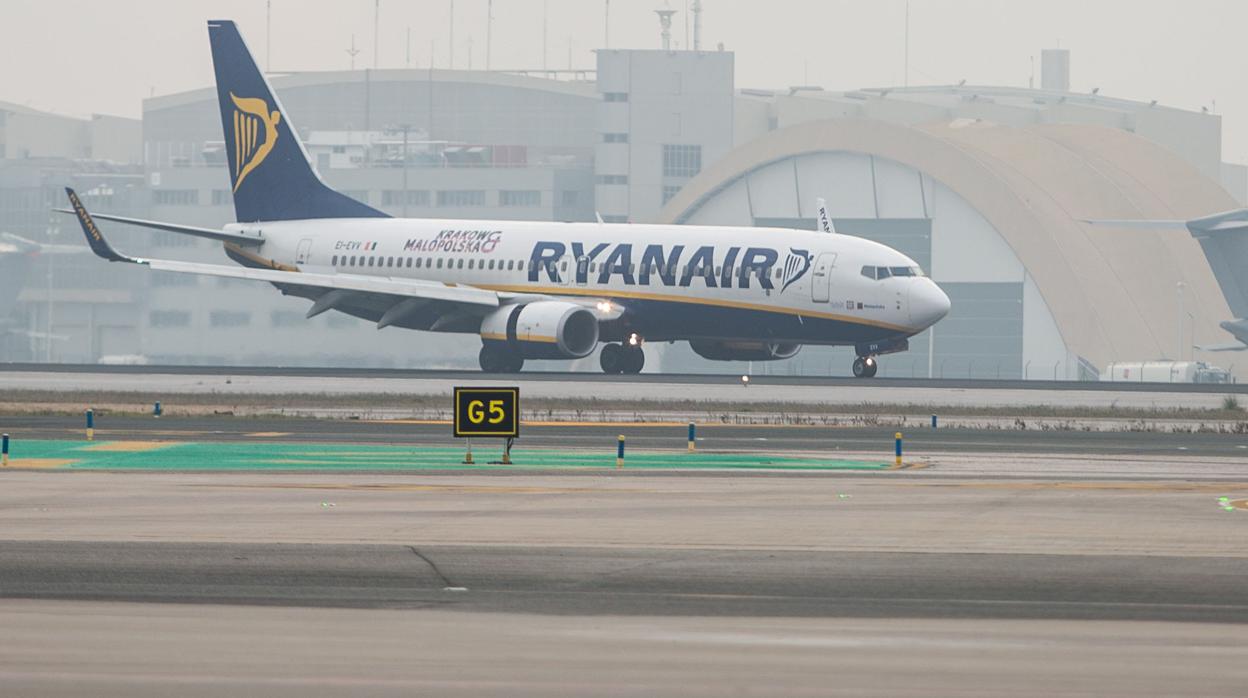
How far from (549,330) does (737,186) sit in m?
58.7

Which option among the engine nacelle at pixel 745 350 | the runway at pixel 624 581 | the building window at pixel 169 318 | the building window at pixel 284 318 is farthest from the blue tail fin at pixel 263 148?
the building window at pixel 169 318

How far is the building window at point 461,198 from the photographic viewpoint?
156500 millimetres

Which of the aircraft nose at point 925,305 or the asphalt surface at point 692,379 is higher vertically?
the aircraft nose at point 925,305

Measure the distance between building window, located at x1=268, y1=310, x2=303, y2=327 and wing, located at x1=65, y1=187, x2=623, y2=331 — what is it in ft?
212

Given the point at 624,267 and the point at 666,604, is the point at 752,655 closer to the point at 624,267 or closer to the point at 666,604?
the point at 666,604

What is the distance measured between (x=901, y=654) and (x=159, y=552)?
29.3 feet

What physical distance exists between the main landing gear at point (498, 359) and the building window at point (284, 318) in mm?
67988

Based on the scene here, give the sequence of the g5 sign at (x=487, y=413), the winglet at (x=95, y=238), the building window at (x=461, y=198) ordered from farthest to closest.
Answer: the building window at (x=461, y=198), the winglet at (x=95, y=238), the g5 sign at (x=487, y=413)

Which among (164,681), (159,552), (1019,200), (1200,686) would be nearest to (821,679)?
(1200,686)

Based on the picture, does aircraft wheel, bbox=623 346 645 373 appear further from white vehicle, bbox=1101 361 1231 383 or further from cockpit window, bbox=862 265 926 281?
white vehicle, bbox=1101 361 1231 383

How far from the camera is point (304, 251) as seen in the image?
6712cm

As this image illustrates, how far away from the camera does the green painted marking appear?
31.8 meters

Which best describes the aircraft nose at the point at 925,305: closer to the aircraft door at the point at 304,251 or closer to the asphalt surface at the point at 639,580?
the aircraft door at the point at 304,251

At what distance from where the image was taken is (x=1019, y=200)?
103m
